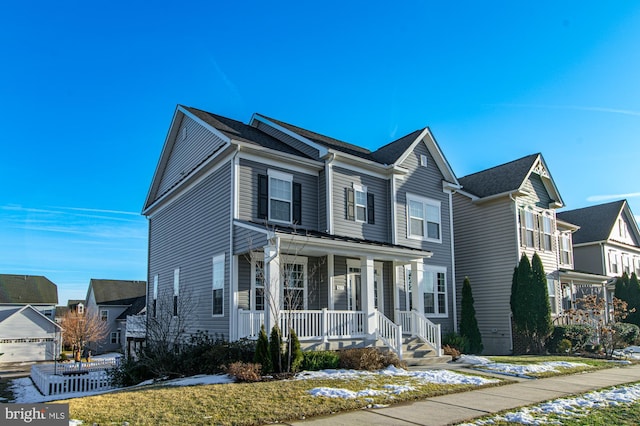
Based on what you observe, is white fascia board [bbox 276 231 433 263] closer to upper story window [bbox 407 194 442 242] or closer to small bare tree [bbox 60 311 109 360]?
upper story window [bbox 407 194 442 242]

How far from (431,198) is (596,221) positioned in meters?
19.4

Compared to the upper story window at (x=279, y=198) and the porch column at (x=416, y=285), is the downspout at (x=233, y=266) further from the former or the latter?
the porch column at (x=416, y=285)

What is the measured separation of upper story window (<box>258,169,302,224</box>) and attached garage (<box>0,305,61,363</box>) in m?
33.1

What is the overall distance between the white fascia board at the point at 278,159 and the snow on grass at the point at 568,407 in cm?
1067

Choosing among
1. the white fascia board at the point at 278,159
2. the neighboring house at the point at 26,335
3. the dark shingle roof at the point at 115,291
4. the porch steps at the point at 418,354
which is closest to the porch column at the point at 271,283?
the white fascia board at the point at 278,159

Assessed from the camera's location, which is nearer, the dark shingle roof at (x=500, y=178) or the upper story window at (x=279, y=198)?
the upper story window at (x=279, y=198)

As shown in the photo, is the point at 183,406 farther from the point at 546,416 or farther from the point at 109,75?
the point at 109,75

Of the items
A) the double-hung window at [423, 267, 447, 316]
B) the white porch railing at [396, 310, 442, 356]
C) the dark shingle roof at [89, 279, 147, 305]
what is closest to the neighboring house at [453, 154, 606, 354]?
the double-hung window at [423, 267, 447, 316]

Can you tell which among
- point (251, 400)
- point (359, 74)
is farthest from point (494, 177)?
point (251, 400)

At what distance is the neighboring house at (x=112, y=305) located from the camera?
167ft

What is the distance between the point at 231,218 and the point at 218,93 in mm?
7316

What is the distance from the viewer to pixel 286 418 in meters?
7.95

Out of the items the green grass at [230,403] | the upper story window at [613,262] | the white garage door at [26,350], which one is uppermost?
the upper story window at [613,262]

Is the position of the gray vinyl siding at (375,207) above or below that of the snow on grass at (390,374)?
above
